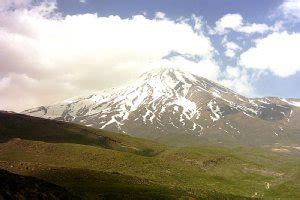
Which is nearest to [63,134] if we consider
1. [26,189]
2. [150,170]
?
[150,170]

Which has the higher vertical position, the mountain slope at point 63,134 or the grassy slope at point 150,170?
the mountain slope at point 63,134

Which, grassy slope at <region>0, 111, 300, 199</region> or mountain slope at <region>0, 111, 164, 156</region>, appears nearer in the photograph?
grassy slope at <region>0, 111, 300, 199</region>

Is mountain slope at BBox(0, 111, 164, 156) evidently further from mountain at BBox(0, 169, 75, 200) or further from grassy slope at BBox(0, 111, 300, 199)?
mountain at BBox(0, 169, 75, 200)

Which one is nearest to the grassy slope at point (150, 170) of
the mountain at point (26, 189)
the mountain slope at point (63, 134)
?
the mountain slope at point (63, 134)

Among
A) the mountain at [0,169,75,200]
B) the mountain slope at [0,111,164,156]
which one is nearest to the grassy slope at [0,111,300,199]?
the mountain slope at [0,111,164,156]

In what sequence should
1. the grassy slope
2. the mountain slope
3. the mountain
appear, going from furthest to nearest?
1. the mountain slope
2. the grassy slope
3. the mountain

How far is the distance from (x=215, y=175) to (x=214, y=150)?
50.4 meters

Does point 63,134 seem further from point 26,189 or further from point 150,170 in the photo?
point 26,189

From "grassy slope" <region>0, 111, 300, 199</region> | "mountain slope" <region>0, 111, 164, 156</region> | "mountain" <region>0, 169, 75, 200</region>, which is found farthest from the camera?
"mountain slope" <region>0, 111, 164, 156</region>

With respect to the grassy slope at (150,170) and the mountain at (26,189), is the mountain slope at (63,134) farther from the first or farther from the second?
the mountain at (26,189)

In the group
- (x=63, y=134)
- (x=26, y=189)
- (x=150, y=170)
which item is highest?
(x=63, y=134)

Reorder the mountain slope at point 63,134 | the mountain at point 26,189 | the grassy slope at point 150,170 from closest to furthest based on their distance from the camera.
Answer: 1. the mountain at point 26,189
2. the grassy slope at point 150,170
3. the mountain slope at point 63,134

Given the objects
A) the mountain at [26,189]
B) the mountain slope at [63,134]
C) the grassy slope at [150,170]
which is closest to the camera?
the mountain at [26,189]

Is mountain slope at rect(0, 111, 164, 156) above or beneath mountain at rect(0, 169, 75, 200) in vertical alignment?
above
